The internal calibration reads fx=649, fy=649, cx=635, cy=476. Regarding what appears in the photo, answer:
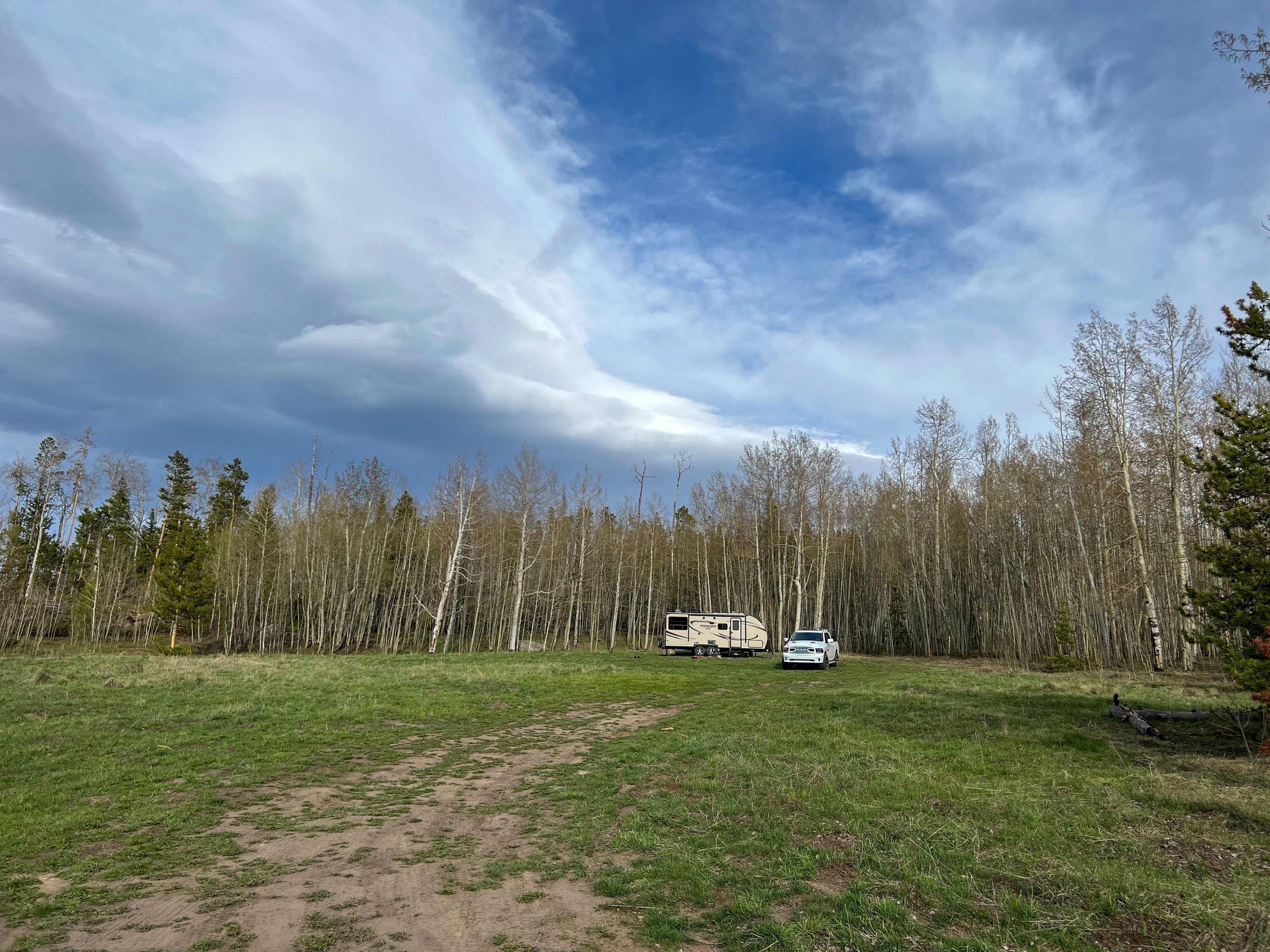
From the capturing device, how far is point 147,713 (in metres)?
13.7

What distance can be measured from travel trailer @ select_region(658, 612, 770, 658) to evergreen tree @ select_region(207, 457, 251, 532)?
1591 inches

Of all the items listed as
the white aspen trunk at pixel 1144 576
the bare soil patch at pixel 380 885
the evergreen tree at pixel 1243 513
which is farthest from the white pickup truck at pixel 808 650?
the bare soil patch at pixel 380 885

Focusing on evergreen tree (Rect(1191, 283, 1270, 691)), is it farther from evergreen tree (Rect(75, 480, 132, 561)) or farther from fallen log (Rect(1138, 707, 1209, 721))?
evergreen tree (Rect(75, 480, 132, 561))

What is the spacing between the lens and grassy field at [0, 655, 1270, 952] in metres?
5.05

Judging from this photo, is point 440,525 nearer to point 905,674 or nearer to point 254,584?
point 254,584

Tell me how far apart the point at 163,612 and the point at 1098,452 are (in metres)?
52.9

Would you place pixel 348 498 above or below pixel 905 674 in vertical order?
above

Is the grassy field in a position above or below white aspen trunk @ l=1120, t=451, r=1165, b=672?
below

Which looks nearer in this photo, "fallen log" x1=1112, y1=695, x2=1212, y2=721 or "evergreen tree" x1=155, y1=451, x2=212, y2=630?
"fallen log" x1=1112, y1=695, x2=1212, y2=721

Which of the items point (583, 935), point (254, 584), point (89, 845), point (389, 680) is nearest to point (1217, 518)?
point (583, 935)

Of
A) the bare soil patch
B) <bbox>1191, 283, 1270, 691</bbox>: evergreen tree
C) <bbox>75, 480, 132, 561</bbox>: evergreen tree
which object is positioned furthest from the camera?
<bbox>75, 480, 132, 561</bbox>: evergreen tree

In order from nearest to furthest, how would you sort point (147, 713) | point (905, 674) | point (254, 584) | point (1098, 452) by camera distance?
point (147, 713)
point (905, 674)
point (1098, 452)
point (254, 584)

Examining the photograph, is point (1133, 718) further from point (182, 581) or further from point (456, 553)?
point (182, 581)

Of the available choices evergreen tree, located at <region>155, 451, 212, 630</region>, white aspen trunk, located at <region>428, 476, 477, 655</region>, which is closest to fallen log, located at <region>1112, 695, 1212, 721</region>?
white aspen trunk, located at <region>428, 476, 477, 655</region>
